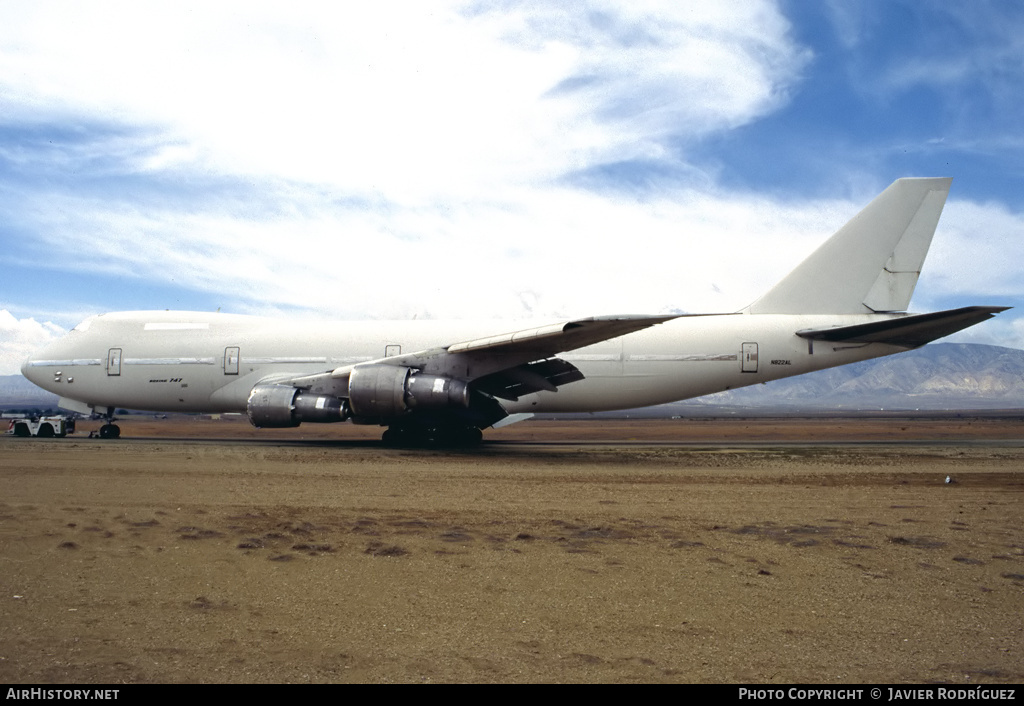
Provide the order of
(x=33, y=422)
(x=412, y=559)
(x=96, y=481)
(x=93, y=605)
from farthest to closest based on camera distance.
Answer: (x=33, y=422)
(x=96, y=481)
(x=412, y=559)
(x=93, y=605)

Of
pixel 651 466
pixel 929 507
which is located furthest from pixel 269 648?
pixel 651 466

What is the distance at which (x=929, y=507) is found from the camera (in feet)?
27.3

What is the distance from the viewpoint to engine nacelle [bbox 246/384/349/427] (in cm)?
1703

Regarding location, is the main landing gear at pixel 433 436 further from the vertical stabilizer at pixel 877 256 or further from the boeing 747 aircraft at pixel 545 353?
the vertical stabilizer at pixel 877 256

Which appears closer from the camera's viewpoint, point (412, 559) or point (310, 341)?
point (412, 559)

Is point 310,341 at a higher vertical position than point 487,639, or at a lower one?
higher

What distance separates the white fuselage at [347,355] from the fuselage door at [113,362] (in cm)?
3

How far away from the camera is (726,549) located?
6145 mm

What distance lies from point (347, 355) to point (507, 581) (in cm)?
1518

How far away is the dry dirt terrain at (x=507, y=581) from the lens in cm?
368

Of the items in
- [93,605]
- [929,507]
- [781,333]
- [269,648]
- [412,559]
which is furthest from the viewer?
[781,333]

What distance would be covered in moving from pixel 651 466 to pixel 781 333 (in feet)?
21.3

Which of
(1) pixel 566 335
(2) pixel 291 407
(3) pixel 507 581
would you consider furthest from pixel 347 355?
(3) pixel 507 581
